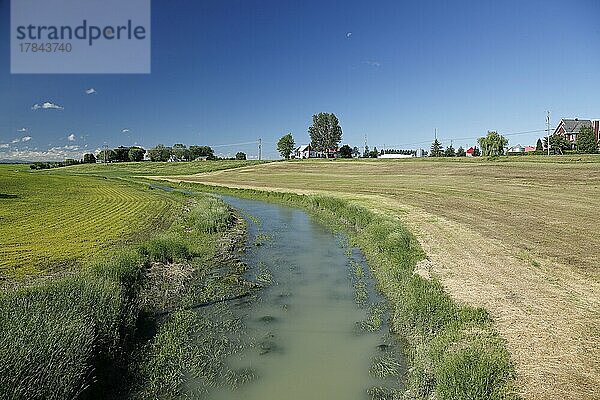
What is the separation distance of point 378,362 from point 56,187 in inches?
1611

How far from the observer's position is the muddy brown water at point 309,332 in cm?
725

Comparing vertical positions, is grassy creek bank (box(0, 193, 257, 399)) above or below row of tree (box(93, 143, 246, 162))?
below

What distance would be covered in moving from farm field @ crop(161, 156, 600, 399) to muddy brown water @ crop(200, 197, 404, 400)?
2161 millimetres

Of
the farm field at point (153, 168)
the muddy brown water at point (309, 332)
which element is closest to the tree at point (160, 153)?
the farm field at point (153, 168)

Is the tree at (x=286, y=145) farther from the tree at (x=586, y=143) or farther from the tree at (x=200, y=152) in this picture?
the tree at (x=586, y=143)

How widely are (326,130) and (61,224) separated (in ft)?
351

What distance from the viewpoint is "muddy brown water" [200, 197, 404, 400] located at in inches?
285

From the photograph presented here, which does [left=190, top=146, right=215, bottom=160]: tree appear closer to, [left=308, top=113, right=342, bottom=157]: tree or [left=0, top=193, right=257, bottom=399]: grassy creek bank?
[left=308, top=113, right=342, bottom=157]: tree

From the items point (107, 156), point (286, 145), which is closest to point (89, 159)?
point (107, 156)

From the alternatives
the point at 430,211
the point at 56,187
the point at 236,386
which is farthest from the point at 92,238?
the point at 56,187

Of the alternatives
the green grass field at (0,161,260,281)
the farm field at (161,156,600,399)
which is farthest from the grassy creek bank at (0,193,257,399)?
the farm field at (161,156,600,399)

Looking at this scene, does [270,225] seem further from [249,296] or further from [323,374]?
[323,374]

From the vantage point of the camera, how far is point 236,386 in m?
7.17

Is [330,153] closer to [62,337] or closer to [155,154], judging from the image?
[155,154]
